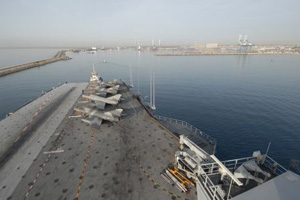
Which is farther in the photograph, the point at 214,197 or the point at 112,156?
the point at 112,156

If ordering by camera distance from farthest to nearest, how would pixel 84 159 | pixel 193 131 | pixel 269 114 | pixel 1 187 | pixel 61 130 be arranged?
pixel 269 114, pixel 193 131, pixel 61 130, pixel 84 159, pixel 1 187

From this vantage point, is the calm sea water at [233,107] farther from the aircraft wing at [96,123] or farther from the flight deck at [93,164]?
the aircraft wing at [96,123]

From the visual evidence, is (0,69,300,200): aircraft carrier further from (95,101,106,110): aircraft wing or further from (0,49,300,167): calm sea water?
(0,49,300,167): calm sea water

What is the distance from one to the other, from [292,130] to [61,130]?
215 feet

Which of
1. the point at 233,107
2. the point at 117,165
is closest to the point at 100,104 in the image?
the point at 117,165

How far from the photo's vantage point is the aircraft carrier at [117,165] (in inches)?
638

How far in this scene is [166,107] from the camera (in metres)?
68.7

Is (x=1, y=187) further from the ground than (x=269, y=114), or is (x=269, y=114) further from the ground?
(x=1, y=187)

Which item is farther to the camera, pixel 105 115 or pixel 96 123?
pixel 105 115

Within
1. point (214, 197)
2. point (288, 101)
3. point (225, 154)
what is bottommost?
point (225, 154)

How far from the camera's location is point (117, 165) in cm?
2436

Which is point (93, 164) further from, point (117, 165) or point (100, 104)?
point (100, 104)

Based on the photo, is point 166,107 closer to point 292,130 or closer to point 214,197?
point 292,130

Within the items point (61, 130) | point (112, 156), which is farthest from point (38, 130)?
point (112, 156)
